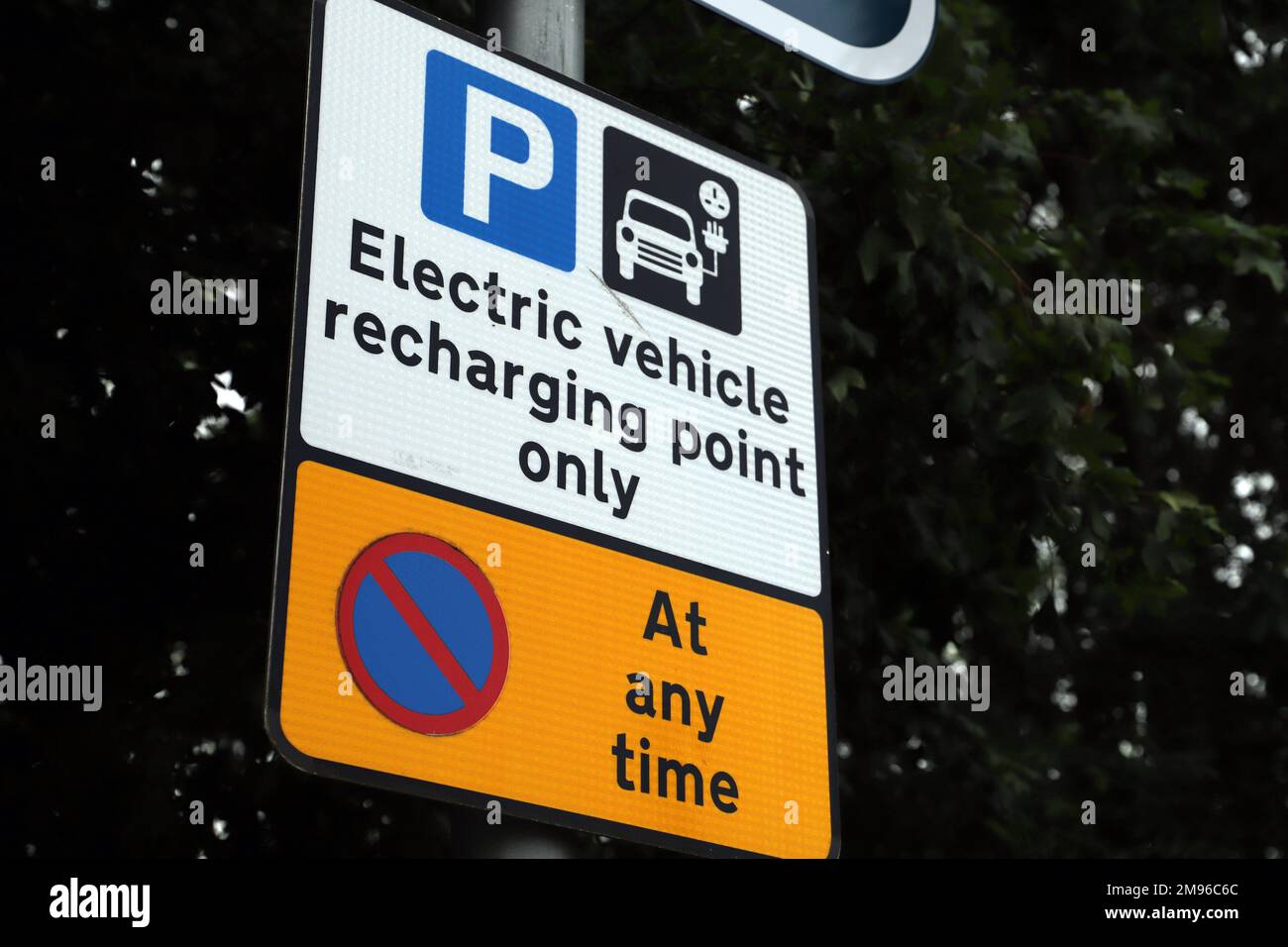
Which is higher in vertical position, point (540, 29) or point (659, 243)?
point (540, 29)

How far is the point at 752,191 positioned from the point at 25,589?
342cm

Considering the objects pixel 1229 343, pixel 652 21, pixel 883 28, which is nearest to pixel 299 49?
pixel 652 21

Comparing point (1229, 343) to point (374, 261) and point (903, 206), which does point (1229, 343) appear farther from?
point (374, 261)

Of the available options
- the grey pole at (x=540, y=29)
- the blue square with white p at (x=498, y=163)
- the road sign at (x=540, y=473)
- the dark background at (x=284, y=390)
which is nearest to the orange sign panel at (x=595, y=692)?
the road sign at (x=540, y=473)

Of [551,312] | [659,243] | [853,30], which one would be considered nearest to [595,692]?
[551,312]

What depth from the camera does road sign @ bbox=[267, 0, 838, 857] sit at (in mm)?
1823

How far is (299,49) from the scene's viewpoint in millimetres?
5660

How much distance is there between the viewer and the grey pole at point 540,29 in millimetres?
2357

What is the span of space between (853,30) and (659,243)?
52cm

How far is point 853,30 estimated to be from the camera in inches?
99.1

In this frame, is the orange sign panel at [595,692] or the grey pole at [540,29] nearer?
the orange sign panel at [595,692]

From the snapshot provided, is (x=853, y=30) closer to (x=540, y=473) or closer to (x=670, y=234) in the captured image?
(x=670, y=234)

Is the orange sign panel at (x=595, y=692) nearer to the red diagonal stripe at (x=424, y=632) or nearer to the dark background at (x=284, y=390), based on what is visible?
the red diagonal stripe at (x=424, y=632)

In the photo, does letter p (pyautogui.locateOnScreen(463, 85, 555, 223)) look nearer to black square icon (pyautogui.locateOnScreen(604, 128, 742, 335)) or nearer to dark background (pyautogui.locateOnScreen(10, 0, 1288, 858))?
black square icon (pyautogui.locateOnScreen(604, 128, 742, 335))
